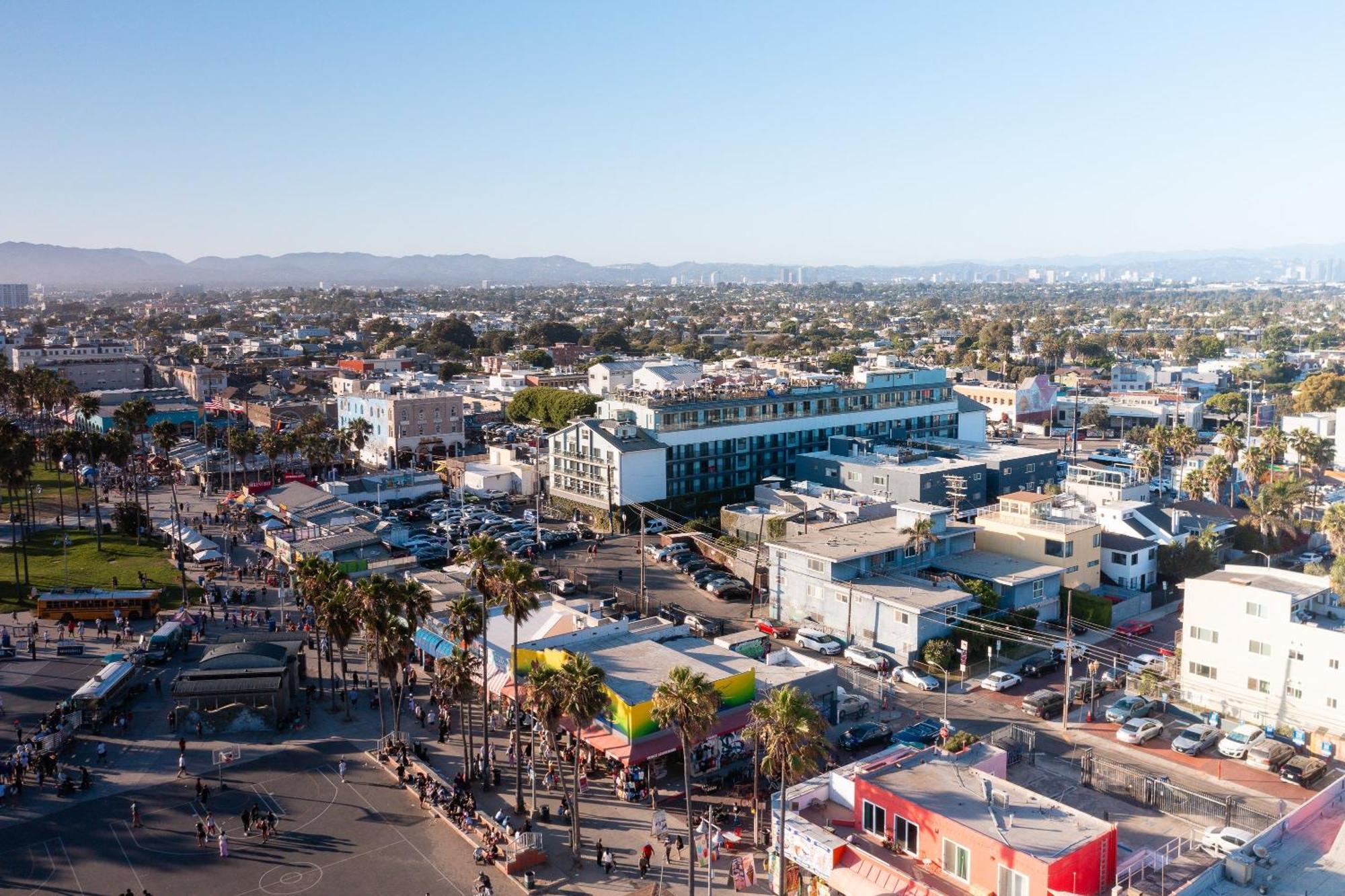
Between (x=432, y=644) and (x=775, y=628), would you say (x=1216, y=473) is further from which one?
(x=432, y=644)

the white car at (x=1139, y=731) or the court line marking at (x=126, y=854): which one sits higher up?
the white car at (x=1139, y=731)

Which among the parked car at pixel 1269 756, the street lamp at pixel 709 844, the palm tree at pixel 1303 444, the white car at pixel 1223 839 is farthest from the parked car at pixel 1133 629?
the palm tree at pixel 1303 444

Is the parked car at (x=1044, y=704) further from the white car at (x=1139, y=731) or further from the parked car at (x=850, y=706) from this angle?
the parked car at (x=850, y=706)

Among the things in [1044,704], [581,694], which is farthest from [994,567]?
[581,694]

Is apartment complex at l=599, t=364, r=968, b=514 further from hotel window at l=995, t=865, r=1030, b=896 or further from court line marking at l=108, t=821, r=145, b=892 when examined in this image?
hotel window at l=995, t=865, r=1030, b=896

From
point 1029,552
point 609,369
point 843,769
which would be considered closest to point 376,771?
point 843,769

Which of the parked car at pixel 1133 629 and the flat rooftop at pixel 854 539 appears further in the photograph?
the flat rooftop at pixel 854 539
